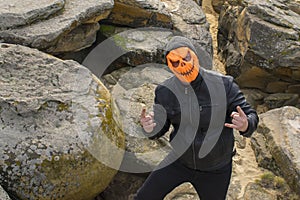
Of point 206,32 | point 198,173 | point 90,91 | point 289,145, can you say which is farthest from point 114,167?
point 206,32

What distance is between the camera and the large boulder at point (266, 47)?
7.63 m

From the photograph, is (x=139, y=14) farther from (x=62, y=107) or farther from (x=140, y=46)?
(x=62, y=107)

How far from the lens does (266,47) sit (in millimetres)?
7719

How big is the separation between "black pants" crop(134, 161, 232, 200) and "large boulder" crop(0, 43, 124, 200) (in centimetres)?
83

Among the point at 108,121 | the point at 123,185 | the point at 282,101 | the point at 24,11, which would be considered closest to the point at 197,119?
the point at 108,121

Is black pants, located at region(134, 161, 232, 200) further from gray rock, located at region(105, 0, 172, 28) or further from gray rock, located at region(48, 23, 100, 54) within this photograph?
gray rock, located at region(105, 0, 172, 28)

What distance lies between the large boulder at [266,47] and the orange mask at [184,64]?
4468mm

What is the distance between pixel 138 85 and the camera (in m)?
6.46

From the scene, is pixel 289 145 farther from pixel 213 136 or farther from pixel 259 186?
pixel 213 136

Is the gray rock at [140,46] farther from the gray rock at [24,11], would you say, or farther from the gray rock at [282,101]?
the gray rock at [282,101]

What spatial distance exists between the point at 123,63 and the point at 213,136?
3.67 m

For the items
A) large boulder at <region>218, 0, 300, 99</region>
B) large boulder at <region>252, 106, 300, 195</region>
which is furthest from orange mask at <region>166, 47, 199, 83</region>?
large boulder at <region>218, 0, 300, 99</region>

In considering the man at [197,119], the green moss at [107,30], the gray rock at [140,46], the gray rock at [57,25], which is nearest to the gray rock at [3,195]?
the man at [197,119]

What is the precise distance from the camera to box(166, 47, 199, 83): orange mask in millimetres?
3521
